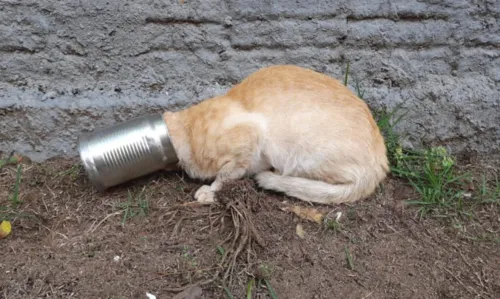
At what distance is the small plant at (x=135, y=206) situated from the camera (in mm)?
2896

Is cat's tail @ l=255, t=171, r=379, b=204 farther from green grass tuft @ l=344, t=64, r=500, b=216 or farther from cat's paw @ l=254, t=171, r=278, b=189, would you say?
green grass tuft @ l=344, t=64, r=500, b=216

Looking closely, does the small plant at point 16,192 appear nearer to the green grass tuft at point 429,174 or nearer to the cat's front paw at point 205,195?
the cat's front paw at point 205,195

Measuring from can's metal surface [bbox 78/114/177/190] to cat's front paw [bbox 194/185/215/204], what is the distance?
254 mm

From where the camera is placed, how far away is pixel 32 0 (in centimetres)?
310

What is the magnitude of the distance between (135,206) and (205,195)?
Answer: 0.41 m

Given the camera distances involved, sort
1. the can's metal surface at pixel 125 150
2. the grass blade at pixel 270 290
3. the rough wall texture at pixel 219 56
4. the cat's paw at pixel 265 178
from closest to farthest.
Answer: the grass blade at pixel 270 290
the can's metal surface at pixel 125 150
the cat's paw at pixel 265 178
the rough wall texture at pixel 219 56

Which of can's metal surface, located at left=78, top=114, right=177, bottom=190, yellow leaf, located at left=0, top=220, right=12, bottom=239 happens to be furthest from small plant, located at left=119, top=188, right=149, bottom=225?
yellow leaf, located at left=0, top=220, right=12, bottom=239

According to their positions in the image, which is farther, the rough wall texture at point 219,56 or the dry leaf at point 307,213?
the rough wall texture at point 219,56

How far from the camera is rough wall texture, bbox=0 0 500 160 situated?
3.19 meters

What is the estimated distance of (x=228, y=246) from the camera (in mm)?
2619

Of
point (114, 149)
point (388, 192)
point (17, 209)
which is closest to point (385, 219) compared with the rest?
point (388, 192)

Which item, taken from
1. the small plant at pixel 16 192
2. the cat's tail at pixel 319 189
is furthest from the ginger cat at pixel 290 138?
the small plant at pixel 16 192

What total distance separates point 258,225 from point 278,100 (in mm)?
722

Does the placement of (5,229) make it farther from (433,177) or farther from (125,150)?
(433,177)
